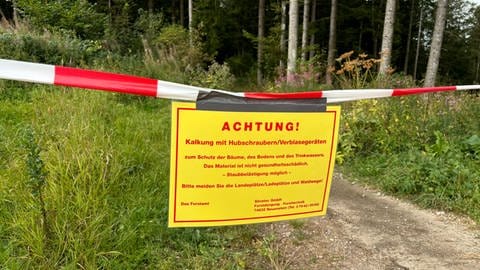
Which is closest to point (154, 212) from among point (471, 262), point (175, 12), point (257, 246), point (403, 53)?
point (257, 246)

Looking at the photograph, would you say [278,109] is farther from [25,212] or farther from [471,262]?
[471,262]

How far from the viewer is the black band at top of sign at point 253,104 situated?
200 centimetres

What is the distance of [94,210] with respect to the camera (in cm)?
261

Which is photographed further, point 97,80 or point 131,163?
point 131,163

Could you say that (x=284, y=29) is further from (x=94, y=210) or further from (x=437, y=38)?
(x=94, y=210)

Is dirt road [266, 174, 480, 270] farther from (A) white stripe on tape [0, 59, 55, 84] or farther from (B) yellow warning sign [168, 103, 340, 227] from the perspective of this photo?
(A) white stripe on tape [0, 59, 55, 84]

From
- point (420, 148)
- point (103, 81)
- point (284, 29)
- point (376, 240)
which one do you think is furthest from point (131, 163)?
point (284, 29)

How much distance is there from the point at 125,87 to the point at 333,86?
26.9 feet

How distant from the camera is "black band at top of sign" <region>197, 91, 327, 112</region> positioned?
200 cm

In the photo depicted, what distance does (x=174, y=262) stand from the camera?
2.64 m

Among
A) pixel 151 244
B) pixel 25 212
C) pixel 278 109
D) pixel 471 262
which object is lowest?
pixel 471 262

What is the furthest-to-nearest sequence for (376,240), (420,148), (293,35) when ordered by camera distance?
(293,35) < (420,148) < (376,240)

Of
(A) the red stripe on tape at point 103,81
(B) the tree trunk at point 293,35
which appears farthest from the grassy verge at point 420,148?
(B) the tree trunk at point 293,35

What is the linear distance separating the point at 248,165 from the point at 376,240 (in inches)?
68.6
